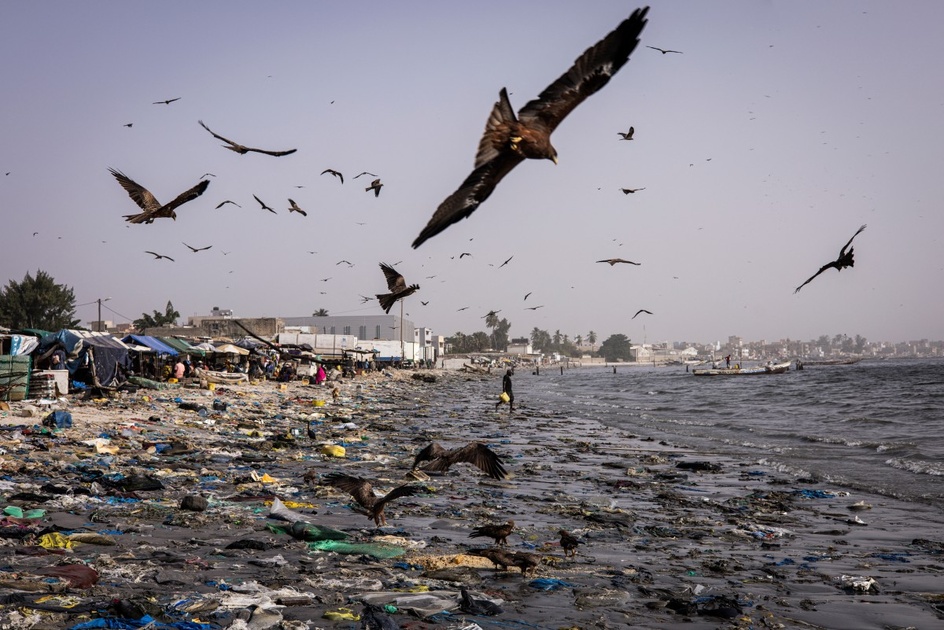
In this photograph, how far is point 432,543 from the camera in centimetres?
645

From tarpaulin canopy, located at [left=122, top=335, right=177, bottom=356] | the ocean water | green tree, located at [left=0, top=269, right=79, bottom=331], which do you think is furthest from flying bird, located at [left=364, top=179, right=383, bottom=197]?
green tree, located at [left=0, top=269, right=79, bottom=331]

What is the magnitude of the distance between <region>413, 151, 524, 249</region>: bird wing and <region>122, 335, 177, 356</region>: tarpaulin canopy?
2661 cm

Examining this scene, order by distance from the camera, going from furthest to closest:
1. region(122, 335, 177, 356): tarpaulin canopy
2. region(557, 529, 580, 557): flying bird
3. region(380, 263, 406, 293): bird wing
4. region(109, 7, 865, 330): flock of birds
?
1. region(122, 335, 177, 356): tarpaulin canopy
2. region(380, 263, 406, 293): bird wing
3. region(557, 529, 580, 557): flying bird
4. region(109, 7, 865, 330): flock of birds

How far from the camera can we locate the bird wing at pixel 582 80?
4.54 metres

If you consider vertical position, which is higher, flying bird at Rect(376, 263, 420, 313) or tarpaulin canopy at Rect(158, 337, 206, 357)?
flying bird at Rect(376, 263, 420, 313)

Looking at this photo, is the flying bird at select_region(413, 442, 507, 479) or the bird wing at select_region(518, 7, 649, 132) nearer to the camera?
the bird wing at select_region(518, 7, 649, 132)

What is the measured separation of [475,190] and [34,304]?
62.0m

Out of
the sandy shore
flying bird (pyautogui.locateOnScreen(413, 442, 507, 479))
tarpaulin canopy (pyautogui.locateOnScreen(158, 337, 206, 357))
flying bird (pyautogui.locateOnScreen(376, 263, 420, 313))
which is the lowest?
the sandy shore

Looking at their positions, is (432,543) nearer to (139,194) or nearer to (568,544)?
(568,544)

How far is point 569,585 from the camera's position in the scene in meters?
5.37

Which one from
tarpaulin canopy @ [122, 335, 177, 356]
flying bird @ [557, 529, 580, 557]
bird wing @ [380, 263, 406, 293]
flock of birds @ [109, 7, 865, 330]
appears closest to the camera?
flock of birds @ [109, 7, 865, 330]

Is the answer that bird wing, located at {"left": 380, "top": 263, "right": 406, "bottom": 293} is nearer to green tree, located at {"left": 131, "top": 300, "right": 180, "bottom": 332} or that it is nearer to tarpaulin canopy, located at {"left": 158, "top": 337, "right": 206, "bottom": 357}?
tarpaulin canopy, located at {"left": 158, "top": 337, "right": 206, "bottom": 357}

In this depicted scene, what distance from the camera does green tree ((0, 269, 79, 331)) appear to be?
5492cm

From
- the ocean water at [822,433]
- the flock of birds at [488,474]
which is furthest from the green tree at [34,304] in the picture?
the flock of birds at [488,474]
